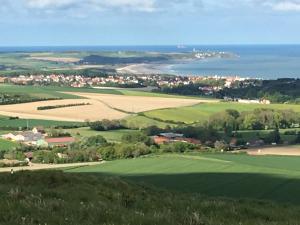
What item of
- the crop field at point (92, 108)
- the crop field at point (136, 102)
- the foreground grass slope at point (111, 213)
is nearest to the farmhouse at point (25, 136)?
the crop field at point (92, 108)

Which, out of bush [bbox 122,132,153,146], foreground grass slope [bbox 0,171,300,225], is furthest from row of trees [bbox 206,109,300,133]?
foreground grass slope [bbox 0,171,300,225]

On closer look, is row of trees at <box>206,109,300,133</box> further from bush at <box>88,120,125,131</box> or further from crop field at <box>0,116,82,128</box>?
crop field at <box>0,116,82,128</box>

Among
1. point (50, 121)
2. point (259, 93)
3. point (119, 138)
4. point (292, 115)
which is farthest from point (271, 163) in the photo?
point (259, 93)

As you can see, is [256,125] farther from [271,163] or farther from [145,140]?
[271,163]

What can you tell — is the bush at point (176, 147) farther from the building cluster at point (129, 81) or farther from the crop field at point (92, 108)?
the building cluster at point (129, 81)

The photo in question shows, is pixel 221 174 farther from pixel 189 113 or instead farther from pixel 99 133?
pixel 189 113
